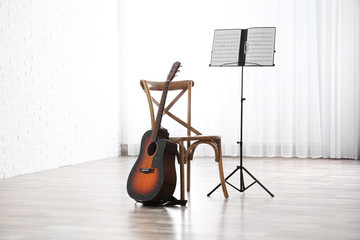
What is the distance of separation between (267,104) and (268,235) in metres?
4.06

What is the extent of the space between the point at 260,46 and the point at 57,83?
2772 mm

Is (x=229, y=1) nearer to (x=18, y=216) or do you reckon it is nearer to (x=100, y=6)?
(x=100, y=6)

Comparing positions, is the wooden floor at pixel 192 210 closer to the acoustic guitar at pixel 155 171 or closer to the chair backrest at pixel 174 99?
the acoustic guitar at pixel 155 171

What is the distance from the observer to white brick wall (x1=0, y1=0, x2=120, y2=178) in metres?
5.06

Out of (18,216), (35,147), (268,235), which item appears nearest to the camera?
(268,235)

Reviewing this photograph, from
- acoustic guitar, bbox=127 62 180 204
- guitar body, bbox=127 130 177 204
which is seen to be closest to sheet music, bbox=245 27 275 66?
acoustic guitar, bbox=127 62 180 204

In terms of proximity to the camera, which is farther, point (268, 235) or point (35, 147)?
point (35, 147)

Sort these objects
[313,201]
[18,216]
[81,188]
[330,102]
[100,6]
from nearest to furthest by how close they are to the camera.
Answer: [18,216] < [313,201] < [81,188] < [330,102] < [100,6]

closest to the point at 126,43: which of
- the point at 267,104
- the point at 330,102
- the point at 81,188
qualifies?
the point at 267,104

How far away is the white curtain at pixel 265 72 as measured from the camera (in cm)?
628

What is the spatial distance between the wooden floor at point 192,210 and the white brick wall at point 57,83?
53 centimetres

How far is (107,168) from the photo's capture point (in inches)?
223

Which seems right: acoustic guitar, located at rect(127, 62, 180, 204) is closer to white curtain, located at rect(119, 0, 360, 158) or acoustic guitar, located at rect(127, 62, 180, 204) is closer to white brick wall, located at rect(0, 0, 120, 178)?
white brick wall, located at rect(0, 0, 120, 178)

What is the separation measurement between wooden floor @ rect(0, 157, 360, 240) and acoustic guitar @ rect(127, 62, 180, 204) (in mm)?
87
